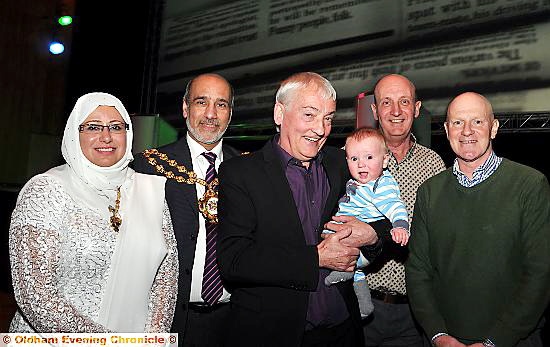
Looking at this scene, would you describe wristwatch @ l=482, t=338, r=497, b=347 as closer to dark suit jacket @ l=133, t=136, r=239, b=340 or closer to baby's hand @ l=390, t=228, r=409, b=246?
baby's hand @ l=390, t=228, r=409, b=246

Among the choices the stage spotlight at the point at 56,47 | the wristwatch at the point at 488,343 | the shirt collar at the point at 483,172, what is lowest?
the wristwatch at the point at 488,343

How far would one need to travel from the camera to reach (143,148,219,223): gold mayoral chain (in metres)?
2.59

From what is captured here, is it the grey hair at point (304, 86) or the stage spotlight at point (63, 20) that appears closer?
the grey hair at point (304, 86)

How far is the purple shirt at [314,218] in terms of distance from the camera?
1.97m

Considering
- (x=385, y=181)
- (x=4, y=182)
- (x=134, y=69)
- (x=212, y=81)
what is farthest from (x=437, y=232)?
(x=4, y=182)

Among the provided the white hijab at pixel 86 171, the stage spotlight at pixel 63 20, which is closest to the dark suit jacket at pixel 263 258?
the white hijab at pixel 86 171

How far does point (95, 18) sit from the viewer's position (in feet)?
21.7

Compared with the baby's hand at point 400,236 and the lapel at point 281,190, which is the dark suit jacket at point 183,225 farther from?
the baby's hand at point 400,236

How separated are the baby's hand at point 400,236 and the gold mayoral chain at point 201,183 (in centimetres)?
95

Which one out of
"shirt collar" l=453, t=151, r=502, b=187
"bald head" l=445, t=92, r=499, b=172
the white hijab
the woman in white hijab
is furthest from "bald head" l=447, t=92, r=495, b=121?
the white hijab

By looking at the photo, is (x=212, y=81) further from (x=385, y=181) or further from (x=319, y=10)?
(x=319, y=10)

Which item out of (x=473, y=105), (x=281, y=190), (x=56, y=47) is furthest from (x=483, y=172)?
(x=56, y=47)

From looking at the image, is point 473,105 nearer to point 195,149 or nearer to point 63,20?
point 195,149

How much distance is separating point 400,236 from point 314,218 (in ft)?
1.31
